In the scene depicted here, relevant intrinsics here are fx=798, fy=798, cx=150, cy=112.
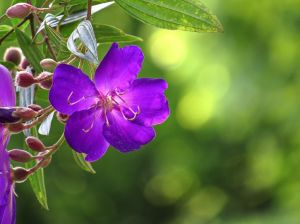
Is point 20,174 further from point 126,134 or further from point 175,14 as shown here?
point 175,14

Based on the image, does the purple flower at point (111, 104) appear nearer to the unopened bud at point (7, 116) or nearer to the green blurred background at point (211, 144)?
the unopened bud at point (7, 116)

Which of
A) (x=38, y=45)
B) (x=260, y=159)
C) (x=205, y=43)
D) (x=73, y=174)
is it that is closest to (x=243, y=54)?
(x=205, y=43)

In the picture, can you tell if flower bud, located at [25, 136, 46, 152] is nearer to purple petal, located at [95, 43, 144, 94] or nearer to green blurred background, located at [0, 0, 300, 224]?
purple petal, located at [95, 43, 144, 94]

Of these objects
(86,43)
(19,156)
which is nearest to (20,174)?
(19,156)

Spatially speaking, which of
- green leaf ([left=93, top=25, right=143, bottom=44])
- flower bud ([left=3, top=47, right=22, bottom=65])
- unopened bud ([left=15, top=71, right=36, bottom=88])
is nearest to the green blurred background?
flower bud ([left=3, top=47, right=22, bottom=65])

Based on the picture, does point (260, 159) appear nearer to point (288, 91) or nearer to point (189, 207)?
point (189, 207)

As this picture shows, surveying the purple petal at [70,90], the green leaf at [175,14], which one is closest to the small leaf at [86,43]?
the purple petal at [70,90]

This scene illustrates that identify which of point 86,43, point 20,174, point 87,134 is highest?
point 86,43

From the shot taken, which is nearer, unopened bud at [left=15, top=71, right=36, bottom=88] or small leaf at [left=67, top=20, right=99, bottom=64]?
small leaf at [left=67, top=20, right=99, bottom=64]
